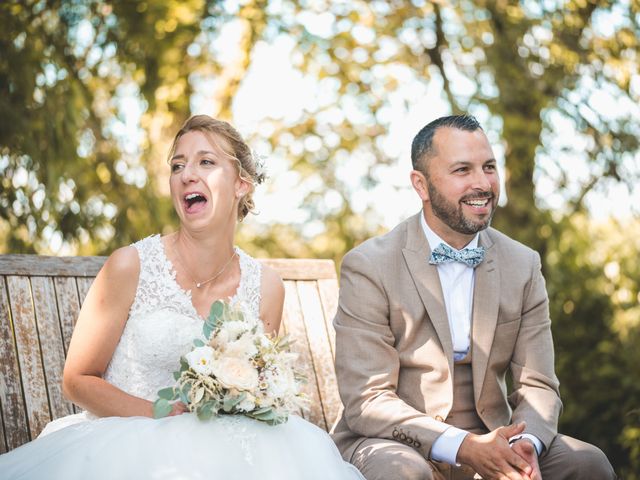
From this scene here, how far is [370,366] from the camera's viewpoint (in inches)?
132

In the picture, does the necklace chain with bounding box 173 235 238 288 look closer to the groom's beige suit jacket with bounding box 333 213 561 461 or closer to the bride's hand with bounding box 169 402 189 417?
the groom's beige suit jacket with bounding box 333 213 561 461

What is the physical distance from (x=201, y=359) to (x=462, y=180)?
1.42m

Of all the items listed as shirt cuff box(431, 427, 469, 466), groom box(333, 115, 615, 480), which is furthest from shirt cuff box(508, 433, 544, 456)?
shirt cuff box(431, 427, 469, 466)

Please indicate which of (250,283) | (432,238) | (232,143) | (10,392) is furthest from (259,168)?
(10,392)

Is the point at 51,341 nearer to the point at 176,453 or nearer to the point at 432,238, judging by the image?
the point at 176,453

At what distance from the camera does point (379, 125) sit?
336 inches

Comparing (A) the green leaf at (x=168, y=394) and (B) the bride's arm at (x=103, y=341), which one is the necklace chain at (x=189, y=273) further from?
(A) the green leaf at (x=168, y=394)

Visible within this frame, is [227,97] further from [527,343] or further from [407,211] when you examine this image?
[527,343]

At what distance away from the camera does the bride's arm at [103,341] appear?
10.0 feet

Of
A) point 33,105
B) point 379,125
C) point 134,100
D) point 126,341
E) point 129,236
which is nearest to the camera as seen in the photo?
point 126,341

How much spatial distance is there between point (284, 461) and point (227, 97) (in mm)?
5737

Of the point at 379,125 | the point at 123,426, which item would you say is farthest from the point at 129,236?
the point at 123,426

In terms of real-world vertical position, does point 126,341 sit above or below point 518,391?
above

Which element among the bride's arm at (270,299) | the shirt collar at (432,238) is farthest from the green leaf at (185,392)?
the shirt collar at (432,238)
